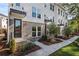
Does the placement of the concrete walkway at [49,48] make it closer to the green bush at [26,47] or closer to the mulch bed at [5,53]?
the green bush at [26,47]

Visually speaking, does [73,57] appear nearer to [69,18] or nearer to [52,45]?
[52,45]

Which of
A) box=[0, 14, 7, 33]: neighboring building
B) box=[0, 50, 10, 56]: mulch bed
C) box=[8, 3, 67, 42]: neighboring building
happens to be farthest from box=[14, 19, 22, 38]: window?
box=[0, 50, 10, 56]: mulch bed

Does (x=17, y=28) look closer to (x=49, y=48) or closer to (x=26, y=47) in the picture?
(x=26, y=47)

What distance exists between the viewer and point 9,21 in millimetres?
2906

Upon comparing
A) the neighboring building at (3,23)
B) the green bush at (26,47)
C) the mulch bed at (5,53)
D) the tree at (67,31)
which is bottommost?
the mulch bed at (5,53)

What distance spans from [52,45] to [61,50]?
6.2 inches

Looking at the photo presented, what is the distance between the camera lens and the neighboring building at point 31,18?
2.92 m

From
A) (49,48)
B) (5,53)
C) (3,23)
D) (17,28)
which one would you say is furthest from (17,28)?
(49,48)

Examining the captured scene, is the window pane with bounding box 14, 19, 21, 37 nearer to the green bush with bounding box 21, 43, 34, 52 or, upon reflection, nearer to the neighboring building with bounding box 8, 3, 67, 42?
the neighboring building with bounding box 8, 3, 67, 42

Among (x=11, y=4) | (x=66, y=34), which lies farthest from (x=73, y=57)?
(x=11, y=4)

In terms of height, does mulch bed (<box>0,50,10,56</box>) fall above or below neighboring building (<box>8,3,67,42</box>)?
below

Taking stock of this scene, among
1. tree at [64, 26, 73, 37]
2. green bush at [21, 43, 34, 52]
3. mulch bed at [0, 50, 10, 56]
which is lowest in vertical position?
mulch bed at [0, 50, 10, 56]

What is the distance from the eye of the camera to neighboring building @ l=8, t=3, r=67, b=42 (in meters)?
2.92

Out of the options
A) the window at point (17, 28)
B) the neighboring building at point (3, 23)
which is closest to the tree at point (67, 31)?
the window at point (17, 28)
